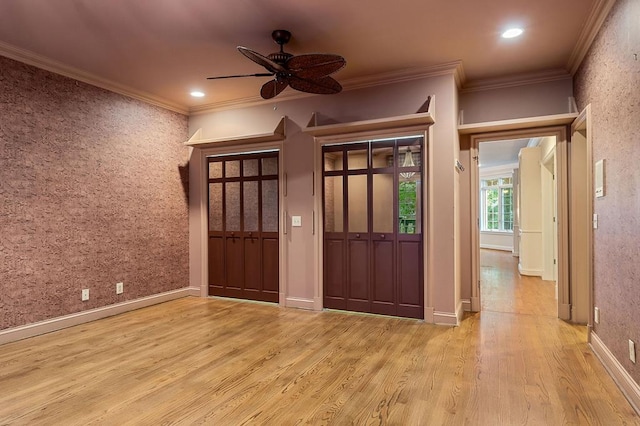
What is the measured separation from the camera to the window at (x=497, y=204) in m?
11.5

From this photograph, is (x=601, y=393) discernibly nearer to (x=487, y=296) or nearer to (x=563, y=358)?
→ (x=563, y=358)

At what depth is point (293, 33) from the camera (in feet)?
10.3

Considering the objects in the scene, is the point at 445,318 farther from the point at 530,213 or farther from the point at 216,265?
the point at 530,213

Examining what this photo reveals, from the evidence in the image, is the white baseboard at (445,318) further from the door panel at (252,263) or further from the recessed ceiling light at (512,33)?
the recessed ceiling light at (512,33)

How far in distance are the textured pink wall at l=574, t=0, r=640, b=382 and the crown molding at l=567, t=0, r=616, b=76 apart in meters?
0.08

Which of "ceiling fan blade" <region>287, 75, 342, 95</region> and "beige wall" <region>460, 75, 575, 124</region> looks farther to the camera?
"beige wall" <region>460, 75, 575, 124</region>

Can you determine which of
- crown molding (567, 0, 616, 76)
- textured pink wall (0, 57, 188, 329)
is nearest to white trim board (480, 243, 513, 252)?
crown molding (567, 0, 616, 76)

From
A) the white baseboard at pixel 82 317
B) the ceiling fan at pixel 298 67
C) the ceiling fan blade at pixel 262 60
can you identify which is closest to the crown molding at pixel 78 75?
the ceiling fan at pixel 298 67

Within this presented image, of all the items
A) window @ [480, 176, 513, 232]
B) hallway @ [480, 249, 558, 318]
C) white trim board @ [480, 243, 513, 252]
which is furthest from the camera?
window @ [480, 176, 513, 232]

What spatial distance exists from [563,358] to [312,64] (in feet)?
10.1

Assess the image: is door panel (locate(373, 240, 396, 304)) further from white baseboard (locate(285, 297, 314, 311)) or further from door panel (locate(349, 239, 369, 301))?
white baseboard (locate(285, 297, 314, 311))

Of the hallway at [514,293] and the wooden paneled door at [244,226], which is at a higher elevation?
the wooden paneled door at [244,226]

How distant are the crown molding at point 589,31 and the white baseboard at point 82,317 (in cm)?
530

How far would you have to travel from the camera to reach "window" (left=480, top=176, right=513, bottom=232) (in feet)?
37.8
